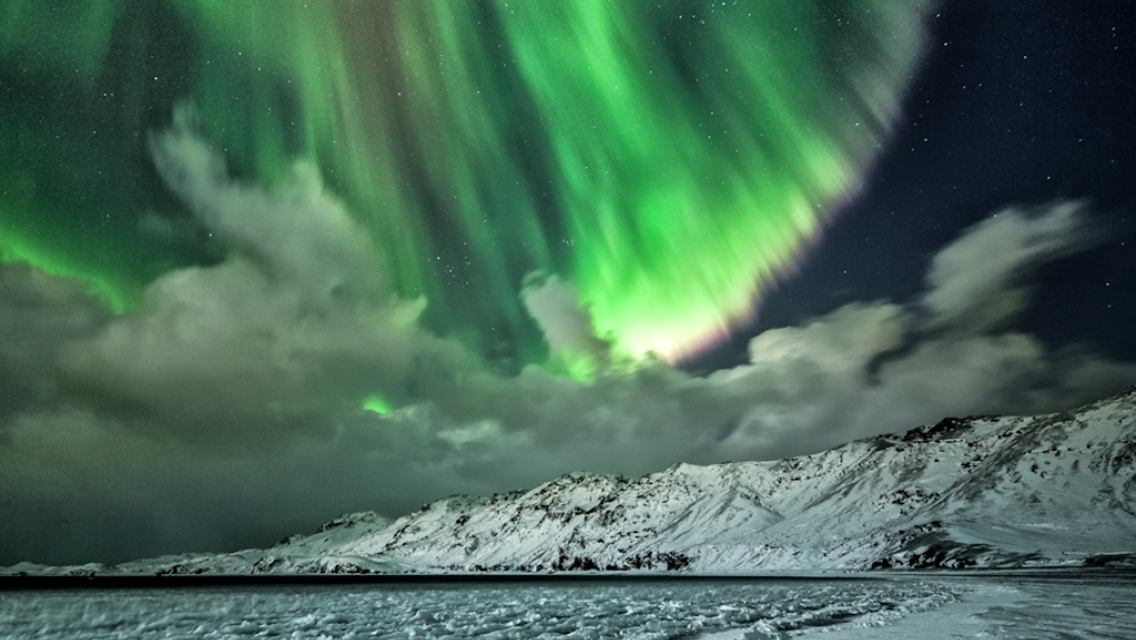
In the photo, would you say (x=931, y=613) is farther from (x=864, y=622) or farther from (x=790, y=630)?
(x=790, y=630)

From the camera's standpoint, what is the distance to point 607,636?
2627cm

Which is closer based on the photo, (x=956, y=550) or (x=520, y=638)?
(x=520, y=638)

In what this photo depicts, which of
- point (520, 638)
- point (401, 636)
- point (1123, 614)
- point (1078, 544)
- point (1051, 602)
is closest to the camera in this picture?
point (520, 638)

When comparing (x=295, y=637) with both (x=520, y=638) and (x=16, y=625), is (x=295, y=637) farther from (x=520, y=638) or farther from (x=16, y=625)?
(x=16, y=625)

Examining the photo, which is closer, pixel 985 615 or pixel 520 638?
pixel 520 638

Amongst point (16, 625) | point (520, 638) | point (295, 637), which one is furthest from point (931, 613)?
point (16, 625)

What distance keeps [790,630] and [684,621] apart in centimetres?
727

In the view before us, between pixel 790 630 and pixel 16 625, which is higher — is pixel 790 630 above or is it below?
below

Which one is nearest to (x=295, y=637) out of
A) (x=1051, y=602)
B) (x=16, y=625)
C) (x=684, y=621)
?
(x=684, y=621)

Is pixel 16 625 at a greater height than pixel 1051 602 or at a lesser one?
greater

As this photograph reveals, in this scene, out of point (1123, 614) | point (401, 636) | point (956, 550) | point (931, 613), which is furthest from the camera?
point (956, 550)

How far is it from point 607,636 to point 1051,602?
108 ft

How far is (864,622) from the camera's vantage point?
2925cm

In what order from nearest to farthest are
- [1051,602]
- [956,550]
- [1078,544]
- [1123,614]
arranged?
[1123,614] < [1051,602] < [1078,544] < [956,550]
